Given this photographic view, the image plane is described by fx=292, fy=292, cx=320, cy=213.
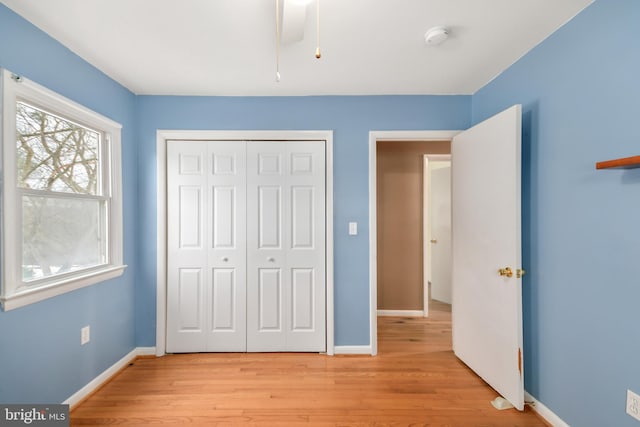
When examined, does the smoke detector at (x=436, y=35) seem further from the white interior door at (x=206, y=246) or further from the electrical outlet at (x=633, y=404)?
the electrical outlet at (x=633, y=404)

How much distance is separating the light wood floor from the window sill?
838 mm

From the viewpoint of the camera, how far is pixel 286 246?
2.79 meters

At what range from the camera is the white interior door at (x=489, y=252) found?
6.34 feet

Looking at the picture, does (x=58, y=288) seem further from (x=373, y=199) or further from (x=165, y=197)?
(x=373, y=199)

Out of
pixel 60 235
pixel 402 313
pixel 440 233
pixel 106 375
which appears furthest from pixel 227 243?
pixel 440 233

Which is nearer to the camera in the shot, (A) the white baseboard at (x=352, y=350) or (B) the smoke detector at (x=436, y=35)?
(B) the smoke detector at (x=436, y=35)

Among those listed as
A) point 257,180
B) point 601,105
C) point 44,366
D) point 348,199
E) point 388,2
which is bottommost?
point 44,366

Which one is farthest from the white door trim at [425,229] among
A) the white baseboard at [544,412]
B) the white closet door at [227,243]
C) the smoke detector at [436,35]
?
the white closet door at [227,243]

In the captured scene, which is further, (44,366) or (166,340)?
(166,340)

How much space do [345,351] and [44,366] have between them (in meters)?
2.20

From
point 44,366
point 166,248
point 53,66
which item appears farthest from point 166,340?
point 53,66

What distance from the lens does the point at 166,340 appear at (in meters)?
2.79

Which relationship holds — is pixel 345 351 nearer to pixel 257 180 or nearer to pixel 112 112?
pixel 257 180

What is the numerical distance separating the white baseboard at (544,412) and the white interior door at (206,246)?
90.5 inches
